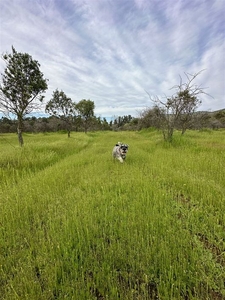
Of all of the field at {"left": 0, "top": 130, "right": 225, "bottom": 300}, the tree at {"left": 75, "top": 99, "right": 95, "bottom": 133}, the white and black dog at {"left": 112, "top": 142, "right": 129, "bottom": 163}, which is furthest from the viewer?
the tree at {"left": 75, "top": 99, "right": 95, "bottom": 133}

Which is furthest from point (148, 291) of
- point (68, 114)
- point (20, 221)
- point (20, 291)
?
point (68, 114)

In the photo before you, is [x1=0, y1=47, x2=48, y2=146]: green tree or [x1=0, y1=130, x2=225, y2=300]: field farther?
[x1=0, y1=47, x2=48, y2=146]: green tree

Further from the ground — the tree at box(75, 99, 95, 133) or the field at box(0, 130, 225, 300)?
the tree at box(75, 99, 95, 133)

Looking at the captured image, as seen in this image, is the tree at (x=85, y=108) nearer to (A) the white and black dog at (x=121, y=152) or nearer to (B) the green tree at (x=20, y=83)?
(B) the green tree at (x=20, y=83)

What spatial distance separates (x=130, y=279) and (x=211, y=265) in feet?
3.14

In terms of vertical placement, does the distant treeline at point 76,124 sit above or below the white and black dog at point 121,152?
above

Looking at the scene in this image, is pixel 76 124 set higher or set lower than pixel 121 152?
higher

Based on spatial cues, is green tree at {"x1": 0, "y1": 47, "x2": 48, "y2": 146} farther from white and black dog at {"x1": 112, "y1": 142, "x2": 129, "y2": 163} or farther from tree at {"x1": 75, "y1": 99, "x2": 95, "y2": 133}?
tree at {"x1": 75, "y1": 99, "x2": 95, "y2": 133}

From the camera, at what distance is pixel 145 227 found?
241 centimetres

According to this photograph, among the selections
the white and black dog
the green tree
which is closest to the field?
the white and black dog

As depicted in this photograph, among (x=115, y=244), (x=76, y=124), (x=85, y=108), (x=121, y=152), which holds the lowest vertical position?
(x=115, y=244)

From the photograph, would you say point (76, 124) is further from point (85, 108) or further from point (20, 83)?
point (20, 83)

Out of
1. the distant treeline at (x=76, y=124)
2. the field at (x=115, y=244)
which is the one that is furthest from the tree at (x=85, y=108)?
the field at (x=115, y=244)

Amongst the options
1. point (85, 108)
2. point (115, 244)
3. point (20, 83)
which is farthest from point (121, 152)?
point (85, 108)
